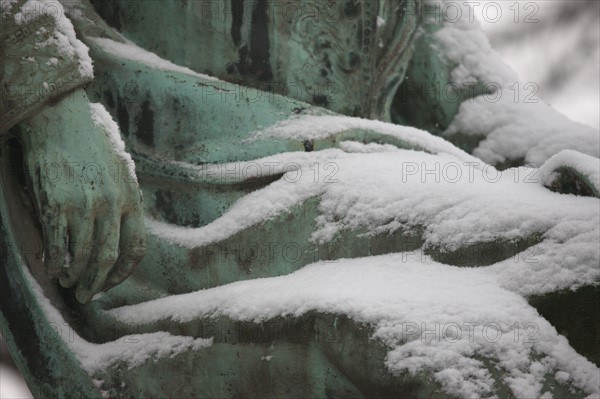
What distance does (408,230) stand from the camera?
3074 mm

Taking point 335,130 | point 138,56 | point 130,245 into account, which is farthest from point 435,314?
point 138,56

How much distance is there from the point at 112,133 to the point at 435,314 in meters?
0.71

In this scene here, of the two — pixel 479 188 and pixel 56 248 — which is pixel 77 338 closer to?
pixel 56 248

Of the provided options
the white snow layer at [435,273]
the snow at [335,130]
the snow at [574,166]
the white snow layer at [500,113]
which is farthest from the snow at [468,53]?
the snow at [574,166]

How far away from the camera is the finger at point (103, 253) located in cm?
308

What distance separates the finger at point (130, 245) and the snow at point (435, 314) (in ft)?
0.49

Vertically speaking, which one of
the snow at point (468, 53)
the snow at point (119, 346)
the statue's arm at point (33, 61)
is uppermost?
the statue's arm at point (33, 61)

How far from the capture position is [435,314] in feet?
9.23

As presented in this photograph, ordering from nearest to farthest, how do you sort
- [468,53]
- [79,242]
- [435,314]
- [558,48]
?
1. [435,314]
2. [79,242]
3. [468,53]
4. [558,48]

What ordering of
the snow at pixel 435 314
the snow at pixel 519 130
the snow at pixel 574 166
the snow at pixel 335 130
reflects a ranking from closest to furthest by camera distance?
the snow at pixel 435 314, the snow at pixel 574 166, the snow at pixel 335 130, the snow at pixel 519 130

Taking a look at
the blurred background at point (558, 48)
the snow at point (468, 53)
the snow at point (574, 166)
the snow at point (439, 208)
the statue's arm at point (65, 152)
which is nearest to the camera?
the snow at point (439, 208)

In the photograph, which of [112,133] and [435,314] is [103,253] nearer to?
[112,133]

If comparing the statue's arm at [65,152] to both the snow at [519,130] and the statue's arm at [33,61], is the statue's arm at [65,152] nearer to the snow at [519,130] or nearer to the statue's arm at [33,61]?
the statue's arm at [33,61]

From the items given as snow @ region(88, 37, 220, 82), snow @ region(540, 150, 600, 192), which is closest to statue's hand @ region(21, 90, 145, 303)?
snow @ region(88, 37, 220, 82)
